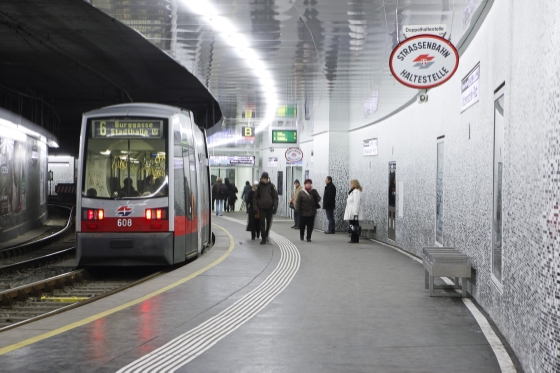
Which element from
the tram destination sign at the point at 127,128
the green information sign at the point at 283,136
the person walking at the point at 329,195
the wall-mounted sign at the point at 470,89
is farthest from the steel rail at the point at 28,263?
the green information sign at the point at 283,136

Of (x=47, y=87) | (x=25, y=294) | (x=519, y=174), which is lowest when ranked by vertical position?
(x=25, y=294)

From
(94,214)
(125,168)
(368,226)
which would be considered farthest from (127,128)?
(368,226)

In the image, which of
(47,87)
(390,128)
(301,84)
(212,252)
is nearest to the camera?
(212,252)

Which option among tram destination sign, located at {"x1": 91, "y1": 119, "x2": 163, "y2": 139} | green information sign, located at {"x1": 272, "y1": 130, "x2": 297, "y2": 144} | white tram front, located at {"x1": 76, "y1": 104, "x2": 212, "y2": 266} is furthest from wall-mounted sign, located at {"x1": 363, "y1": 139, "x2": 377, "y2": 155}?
tram destination sign, located at {"x1": 91, "y1": 119, "x2": 163, "y2": 139}

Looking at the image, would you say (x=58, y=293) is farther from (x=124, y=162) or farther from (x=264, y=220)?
(x=264, y=220)

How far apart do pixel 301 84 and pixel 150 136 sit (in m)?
5.61

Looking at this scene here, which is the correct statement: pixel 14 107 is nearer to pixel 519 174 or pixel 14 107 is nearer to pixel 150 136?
pixel 150 136

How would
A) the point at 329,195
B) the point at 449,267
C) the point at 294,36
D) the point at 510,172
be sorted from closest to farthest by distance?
the point at 510,172 < the point at 449,267 < the point at 294,36 < the point at 329,195

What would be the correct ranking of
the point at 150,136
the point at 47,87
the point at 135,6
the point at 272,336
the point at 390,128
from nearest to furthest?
the point at 272,336, the point at 135,6, the point at 150,136, the point at 390,128, the point at 47,87

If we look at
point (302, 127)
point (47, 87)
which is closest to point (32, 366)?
point (302, 127)

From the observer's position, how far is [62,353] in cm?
643

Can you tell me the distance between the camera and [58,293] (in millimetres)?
11828

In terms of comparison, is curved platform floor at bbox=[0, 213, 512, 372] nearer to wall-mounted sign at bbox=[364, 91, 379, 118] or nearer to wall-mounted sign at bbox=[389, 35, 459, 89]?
wall-mounted sign at bbox=[389, 35, 459, 89]

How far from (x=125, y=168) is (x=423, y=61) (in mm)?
5581
